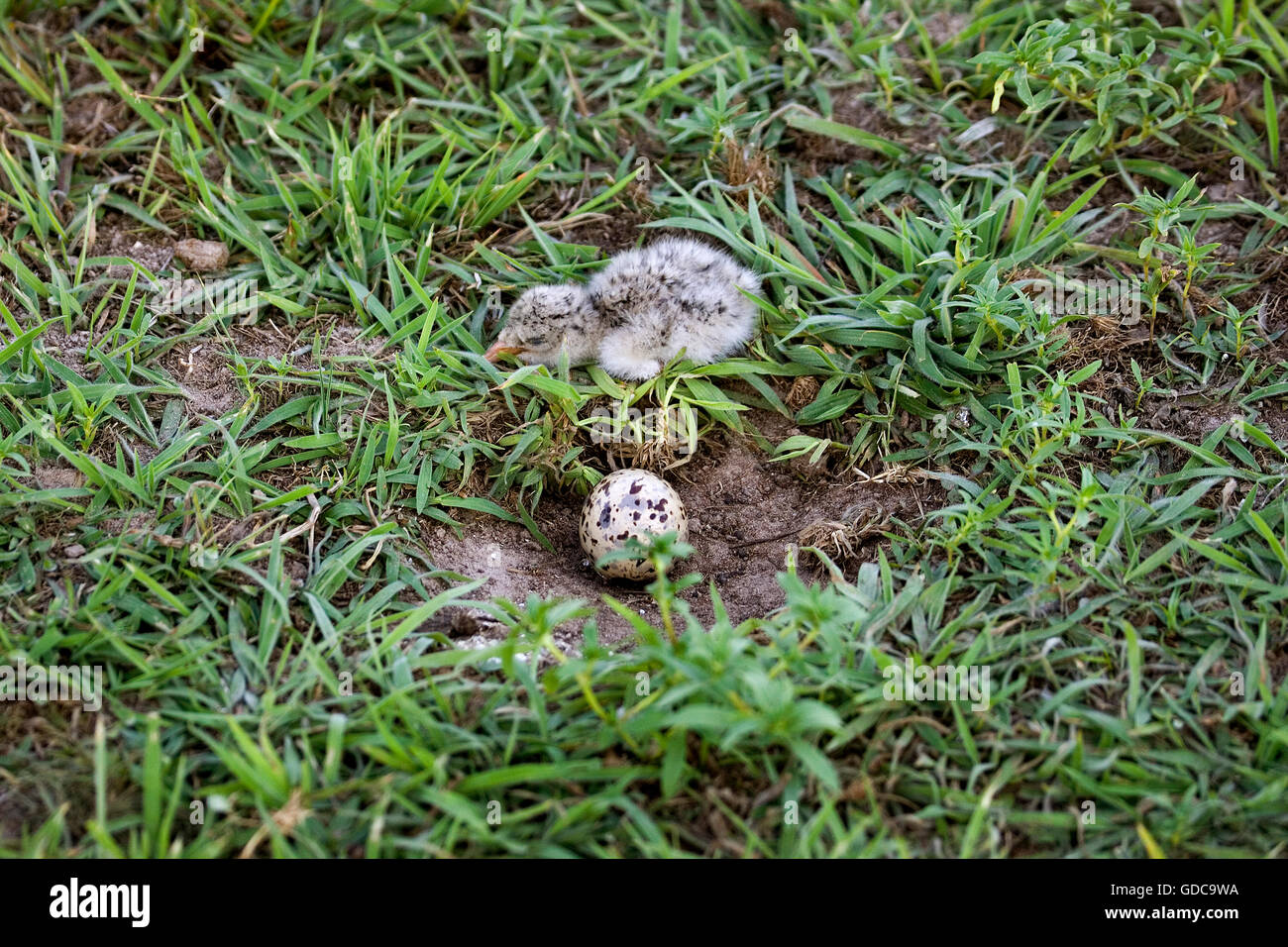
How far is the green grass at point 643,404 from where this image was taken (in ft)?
8.66

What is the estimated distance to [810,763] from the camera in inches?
98.7

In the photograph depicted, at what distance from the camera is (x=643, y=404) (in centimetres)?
384

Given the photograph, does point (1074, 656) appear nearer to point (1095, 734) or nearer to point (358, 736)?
point (1095, 734)

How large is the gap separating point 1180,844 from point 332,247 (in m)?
3.50

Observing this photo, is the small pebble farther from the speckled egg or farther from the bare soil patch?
the speckled egg

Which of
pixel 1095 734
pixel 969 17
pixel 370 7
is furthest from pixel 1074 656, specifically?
pixel 370 7

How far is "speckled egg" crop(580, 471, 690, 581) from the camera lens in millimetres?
3273
